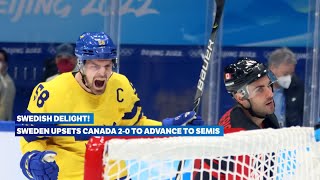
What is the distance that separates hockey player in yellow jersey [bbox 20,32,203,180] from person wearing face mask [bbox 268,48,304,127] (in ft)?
7.73

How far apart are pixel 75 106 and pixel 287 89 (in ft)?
8.54

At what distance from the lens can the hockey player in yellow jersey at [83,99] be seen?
119 inches

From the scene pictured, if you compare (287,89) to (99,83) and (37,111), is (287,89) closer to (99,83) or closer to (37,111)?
(99,83)

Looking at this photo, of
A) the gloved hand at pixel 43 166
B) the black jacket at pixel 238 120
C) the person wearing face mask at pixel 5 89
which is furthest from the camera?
the person wearing face mask at pixel 5 89

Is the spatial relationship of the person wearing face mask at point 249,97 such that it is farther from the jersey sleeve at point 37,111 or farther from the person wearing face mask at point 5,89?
the person wearing face mask at point 5,89

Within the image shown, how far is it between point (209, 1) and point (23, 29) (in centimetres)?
130

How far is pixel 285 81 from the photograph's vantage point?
17.8 feet

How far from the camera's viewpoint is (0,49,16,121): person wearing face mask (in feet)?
18.1

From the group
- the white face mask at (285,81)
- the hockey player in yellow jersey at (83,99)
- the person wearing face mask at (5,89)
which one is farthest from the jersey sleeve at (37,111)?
the white face mask at (285,81)

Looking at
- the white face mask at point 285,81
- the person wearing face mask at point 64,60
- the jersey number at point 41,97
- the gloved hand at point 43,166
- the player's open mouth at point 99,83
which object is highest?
the person wearing face mask at point 64,60

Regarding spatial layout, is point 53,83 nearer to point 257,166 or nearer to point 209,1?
point 257,166

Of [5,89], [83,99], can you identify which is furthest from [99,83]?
[5,89]

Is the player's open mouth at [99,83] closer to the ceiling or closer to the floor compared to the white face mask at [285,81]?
closer to the floor

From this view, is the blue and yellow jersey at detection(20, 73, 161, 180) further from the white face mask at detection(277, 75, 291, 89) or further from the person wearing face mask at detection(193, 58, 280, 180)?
the white face mask at detection(277, 75, 291, 89)
